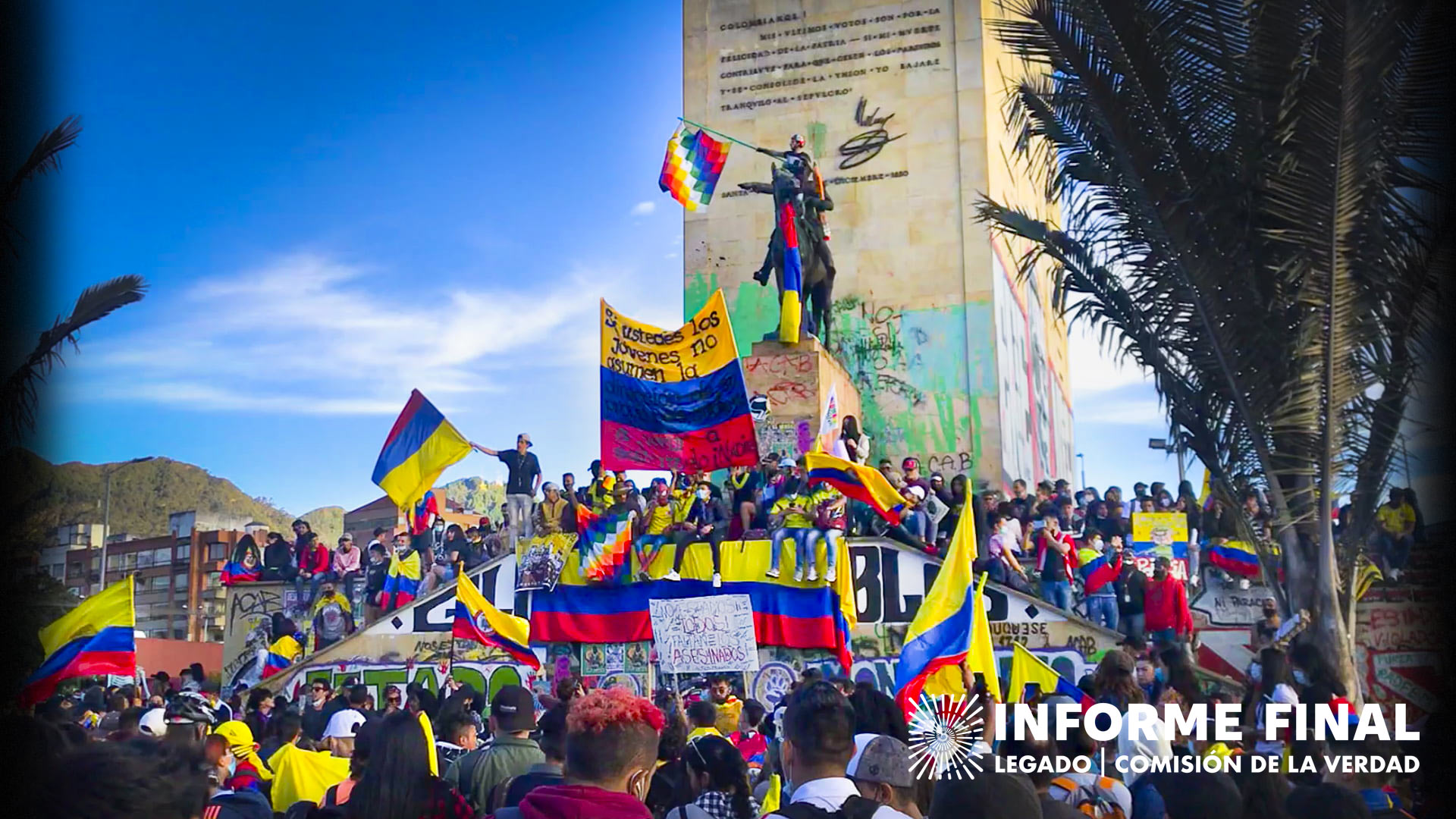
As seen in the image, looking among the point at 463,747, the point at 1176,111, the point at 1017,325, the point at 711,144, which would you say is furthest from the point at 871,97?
the point at 463,747

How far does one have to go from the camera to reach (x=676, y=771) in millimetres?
5914

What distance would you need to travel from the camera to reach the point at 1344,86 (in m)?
8.26

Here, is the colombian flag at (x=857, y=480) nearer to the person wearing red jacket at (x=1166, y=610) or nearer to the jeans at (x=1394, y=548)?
the person wearing red jacket at (x=1166, y=610)

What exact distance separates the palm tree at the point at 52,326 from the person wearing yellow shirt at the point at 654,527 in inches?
263

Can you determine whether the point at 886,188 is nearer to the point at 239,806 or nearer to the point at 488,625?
the point at 488,625

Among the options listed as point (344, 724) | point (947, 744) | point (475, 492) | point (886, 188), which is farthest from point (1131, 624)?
point (475, 492)

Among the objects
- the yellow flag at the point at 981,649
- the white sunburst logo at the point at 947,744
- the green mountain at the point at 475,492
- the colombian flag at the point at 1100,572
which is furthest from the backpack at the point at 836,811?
the green mountain at the point at 475,492

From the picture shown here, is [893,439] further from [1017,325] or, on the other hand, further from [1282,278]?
[1282,278]

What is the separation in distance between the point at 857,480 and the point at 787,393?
3791 millimetres

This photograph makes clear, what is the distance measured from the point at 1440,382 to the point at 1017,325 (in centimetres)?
2146

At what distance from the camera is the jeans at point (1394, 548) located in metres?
12.5

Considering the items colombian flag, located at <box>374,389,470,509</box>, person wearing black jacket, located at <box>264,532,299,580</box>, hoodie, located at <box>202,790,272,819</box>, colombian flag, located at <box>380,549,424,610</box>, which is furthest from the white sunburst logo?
person wearing black jacket, located at <box>264,532,299,580</box>

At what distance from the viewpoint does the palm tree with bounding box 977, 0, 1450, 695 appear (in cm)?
845

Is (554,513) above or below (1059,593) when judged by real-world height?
above
